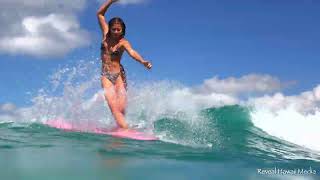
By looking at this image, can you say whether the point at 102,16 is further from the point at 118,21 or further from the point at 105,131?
the point at 105,131

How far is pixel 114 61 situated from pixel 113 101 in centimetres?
93

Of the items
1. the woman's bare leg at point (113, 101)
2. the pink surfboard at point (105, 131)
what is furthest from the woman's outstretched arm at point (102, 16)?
the pink surfboard at point (105, 131)

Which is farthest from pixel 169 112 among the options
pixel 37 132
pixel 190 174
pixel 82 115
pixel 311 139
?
pixel 190 174

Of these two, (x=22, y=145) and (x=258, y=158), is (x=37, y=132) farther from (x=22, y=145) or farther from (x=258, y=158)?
(x=258, y=158)

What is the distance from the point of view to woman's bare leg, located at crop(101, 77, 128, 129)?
383 inches

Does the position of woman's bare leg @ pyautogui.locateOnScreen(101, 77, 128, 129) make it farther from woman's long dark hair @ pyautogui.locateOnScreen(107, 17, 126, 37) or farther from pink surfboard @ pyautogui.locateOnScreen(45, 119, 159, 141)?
woman's long dark hair @ pyautogui.locateOnScreen(107, 17, 126, 37)

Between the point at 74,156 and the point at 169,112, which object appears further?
the point at 169,112

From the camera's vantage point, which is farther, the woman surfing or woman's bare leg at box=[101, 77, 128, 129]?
the woman surfing

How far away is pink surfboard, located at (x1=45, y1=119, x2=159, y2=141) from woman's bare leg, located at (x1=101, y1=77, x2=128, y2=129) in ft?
0.86

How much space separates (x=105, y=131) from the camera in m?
9.56

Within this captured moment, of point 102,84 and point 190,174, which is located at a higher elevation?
point 102,84

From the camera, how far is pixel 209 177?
6102 mm

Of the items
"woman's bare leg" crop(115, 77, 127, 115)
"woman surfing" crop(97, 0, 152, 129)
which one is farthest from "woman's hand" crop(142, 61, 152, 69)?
"woman's bare leg" crop(115, 77, 127, 115)

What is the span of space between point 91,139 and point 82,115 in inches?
98.3
